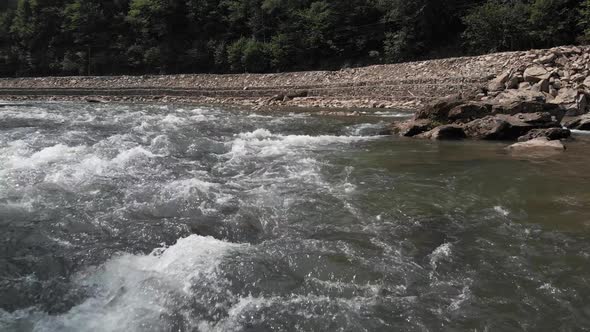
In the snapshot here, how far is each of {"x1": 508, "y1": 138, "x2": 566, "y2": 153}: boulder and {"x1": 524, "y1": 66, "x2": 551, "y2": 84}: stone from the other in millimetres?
8250

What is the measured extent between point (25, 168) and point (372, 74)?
75.8 feet

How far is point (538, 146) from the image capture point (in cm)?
1215

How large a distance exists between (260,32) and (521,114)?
3396cm

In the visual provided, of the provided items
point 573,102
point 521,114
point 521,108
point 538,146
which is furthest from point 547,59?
point 538,146

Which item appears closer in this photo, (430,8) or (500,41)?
(500,41)

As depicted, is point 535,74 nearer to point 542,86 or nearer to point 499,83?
point 542,86

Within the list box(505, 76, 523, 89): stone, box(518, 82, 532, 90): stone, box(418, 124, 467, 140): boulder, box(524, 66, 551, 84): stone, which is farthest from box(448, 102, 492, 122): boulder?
box(524, 66, 551, 84): stone

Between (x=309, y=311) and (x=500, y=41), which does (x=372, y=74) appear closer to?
(x=500, y=41)

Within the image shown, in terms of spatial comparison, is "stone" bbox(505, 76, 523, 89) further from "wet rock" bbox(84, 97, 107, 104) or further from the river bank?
"wet rock" bbox(84, 97, 107, 104)

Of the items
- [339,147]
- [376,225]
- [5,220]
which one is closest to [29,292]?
[5,220]

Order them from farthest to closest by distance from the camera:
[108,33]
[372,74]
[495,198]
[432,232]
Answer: [108,33], [372,74], [495,198], [432,232]

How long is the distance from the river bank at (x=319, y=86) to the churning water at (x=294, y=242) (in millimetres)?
13293

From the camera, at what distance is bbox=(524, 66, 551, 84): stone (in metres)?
19.5

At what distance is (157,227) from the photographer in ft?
21.5
